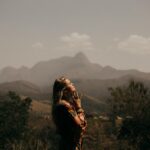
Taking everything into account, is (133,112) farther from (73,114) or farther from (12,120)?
(73,114)

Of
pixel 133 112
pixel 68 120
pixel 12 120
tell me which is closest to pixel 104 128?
pixel 133 112

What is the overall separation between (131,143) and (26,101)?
35.7 meters

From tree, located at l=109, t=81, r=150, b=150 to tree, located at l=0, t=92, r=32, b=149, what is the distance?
69.3 ft

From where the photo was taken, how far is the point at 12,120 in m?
82.4

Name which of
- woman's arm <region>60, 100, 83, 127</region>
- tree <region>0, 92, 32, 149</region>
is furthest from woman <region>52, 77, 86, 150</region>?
tree <region>0, 92, 32, 149</region>

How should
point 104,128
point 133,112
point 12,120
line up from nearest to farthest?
point 133,112
point 104,128
point 12,120

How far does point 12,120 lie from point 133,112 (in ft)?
86.8

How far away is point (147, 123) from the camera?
58.4 meters

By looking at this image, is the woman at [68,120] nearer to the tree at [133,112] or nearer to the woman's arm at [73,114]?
the woman's arm at [73,114]

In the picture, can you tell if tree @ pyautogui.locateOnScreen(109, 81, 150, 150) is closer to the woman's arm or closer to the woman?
the woman

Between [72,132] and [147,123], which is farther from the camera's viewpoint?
[147,123]

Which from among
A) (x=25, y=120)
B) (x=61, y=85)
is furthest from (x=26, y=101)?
(x=61, y=85)

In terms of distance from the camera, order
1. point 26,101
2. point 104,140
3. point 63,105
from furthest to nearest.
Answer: point 26,101, point 104,140, point 63,105

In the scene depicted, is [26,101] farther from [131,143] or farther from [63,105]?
[63,105]
